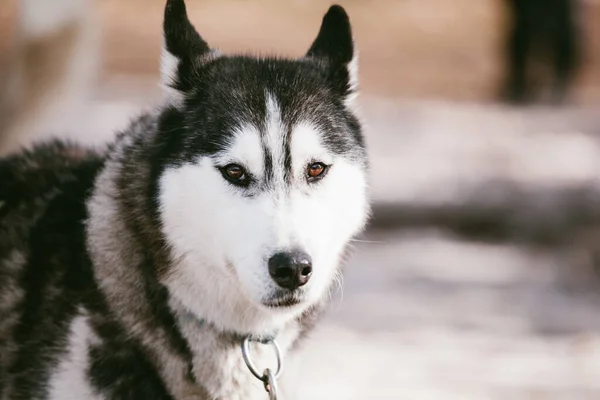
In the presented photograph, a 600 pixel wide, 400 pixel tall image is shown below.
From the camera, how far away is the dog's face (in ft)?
10.8

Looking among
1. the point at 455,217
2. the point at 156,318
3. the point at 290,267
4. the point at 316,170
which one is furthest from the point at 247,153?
the point at 455,217

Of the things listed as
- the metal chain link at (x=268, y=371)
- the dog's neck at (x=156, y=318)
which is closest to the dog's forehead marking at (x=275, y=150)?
the dog's neck at (x=156, y=318)

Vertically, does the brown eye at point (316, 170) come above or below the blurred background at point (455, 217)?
above

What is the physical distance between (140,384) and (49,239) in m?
0.68

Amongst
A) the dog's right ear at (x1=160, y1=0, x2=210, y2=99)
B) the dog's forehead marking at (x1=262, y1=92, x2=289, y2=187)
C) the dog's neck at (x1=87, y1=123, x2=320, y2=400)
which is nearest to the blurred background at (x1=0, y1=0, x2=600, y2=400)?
the dog's neck at (x1=87, y1=123, x2=320, y2=400)

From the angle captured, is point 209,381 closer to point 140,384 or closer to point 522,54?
point 140,384

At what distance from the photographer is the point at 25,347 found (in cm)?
360

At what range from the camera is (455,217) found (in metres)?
8.75

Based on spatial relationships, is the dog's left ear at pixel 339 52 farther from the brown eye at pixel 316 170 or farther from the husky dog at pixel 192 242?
the brown eye at pixel 316 170

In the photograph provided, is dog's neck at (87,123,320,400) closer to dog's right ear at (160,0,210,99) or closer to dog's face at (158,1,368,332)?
dog's face at (158,1,368,332)

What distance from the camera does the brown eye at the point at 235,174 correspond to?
3402mm

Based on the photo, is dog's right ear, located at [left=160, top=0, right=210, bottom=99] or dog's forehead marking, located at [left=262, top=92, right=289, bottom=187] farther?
dog's right ear, located at [left=160, top=0, right=210, bottom=99]

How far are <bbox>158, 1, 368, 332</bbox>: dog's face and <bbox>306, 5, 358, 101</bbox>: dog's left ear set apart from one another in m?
0.13

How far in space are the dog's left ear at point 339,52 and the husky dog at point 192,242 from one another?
0.09m
